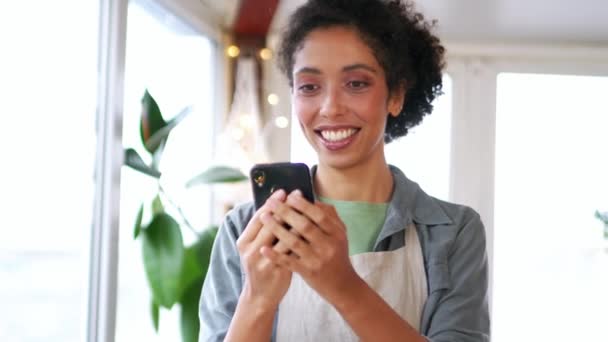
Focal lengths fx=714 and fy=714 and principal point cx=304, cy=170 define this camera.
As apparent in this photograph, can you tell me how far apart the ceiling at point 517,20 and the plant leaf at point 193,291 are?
109cm

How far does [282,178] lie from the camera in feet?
2.97

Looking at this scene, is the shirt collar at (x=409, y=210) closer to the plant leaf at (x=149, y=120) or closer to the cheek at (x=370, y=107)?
the cheek at (x=370, y=107)

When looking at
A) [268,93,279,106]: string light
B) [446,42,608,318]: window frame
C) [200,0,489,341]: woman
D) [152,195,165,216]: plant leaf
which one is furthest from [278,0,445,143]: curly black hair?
[446,42,608,318]: window frame

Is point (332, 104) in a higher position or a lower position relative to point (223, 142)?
lower

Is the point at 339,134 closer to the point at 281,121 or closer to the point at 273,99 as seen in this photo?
the point at 273,99

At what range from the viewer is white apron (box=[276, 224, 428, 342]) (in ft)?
3.36

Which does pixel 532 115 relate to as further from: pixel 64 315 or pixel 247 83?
pixel 64 315

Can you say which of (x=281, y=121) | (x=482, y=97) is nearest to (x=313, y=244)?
(x=281, y=121)

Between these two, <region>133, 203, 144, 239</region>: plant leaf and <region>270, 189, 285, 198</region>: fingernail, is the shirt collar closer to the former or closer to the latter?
<region>270, 189, 285, 198</region>: fingernail

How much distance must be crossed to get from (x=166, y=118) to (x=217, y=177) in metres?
0.34

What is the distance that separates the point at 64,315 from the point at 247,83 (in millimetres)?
1876

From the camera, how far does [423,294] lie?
1021 mm

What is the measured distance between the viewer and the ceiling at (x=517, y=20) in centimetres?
336

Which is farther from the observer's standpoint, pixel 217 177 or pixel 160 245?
pixel 217 177
